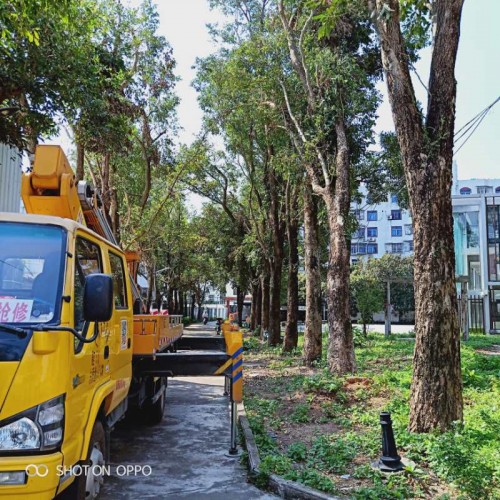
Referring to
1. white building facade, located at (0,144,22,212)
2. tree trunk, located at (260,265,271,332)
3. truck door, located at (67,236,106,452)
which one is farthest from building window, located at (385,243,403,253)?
truck door, located at (67,236,106,452)

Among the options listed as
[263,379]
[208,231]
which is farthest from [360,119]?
[208,231]

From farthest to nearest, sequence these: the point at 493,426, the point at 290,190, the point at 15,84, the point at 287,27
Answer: the point at 290,190 < the point at 287,27 < the point at 15,84 < the point at 493,426

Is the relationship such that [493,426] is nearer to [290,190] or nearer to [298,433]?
[298,433]

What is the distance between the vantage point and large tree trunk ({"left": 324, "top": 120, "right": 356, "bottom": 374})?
11406 millimetres

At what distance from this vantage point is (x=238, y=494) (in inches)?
208

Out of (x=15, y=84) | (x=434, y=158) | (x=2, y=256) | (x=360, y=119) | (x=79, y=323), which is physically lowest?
(x=79, y=323)

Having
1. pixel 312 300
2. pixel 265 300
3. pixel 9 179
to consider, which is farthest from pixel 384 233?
pixel 9 179

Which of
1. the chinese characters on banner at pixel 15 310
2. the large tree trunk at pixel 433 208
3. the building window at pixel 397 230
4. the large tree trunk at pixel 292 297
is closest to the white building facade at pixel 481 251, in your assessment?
the large tree trunk at pixel 292 297

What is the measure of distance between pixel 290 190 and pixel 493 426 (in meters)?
14.2

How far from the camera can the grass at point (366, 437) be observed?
4992mm

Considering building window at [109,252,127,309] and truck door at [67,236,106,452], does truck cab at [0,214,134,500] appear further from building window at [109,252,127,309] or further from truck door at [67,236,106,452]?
building window at [109,252,127,309]

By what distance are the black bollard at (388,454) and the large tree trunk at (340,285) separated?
5.86 meters

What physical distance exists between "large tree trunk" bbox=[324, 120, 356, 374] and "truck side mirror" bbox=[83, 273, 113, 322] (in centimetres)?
835

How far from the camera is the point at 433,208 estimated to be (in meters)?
6.45
